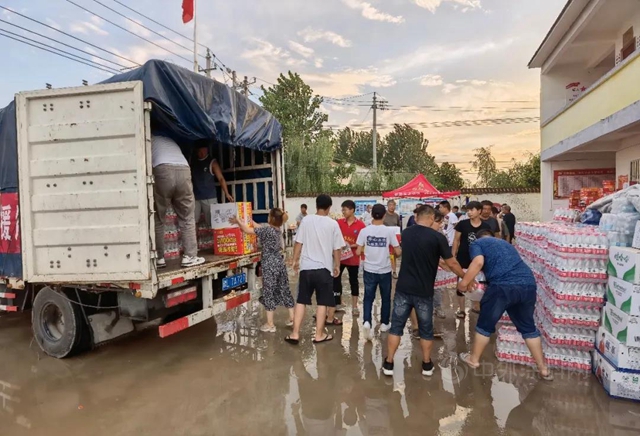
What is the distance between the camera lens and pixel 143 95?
3.71 meters

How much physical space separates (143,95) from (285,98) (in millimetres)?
23096

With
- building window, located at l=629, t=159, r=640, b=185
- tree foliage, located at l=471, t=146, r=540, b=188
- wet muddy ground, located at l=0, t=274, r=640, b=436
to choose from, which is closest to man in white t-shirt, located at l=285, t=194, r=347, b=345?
wet muddy ground, located at l=0, t=274, r=640, b=436

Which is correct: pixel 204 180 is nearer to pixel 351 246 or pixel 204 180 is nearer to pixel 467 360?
pixel 351 246

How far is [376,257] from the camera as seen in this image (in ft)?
15.2

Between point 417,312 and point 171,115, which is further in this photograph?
point 171,115

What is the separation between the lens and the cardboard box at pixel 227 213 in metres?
4.96

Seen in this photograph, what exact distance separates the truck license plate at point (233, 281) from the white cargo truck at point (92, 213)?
0.31m

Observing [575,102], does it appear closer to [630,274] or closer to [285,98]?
[630,274]

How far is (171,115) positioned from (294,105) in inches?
890

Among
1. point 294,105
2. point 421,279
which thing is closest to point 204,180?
point 421,279

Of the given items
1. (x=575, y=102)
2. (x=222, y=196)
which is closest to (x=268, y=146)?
(x=222, y=196)

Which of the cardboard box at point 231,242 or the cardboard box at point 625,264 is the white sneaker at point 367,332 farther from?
the cardboard box at point 625,264

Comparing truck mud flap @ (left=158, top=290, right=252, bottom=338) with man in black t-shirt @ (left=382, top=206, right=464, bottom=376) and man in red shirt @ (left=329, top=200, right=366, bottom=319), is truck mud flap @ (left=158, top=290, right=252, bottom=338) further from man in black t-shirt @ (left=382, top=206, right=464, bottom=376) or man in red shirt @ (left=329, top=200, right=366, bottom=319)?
man in black t-shirt @ (left=382, top=206, right=464, bottom=376)

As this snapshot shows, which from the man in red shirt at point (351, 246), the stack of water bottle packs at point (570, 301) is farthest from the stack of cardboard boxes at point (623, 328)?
the man in red shirt at point (351, 246)
